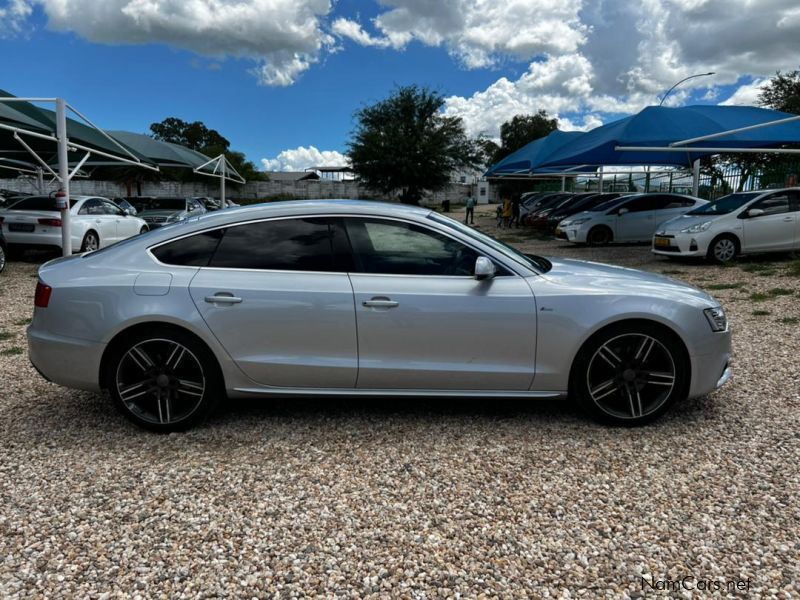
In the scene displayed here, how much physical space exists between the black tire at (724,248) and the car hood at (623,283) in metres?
8.86

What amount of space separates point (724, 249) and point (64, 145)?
1344cm

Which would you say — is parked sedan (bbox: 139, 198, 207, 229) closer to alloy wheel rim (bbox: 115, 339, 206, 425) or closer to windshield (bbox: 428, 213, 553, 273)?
alloy wheel rim (bbox: 115, 339, 206, 425)

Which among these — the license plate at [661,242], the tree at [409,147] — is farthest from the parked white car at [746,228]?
the tree at [409,147]

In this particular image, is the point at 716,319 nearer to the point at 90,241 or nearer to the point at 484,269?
the point at 484,269

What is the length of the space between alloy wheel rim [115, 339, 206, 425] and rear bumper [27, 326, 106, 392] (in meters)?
0.16

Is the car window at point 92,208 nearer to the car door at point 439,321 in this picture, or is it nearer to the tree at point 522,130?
the car door at point 439,321

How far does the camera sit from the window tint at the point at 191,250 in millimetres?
3838

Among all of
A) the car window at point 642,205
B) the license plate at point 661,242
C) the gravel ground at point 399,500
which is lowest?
the gravel ground at point 399,500

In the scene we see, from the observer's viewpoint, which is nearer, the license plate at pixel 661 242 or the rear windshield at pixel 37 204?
the rear windshield at pixel 37 204

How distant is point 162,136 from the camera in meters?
89.6

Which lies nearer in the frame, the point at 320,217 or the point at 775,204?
the point at 320,217

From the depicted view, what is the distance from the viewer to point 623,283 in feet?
12.8

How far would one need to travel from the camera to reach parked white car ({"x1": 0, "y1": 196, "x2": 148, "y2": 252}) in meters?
12.0

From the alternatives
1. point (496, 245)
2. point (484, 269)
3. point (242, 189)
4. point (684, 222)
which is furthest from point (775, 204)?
point (242, 189)
